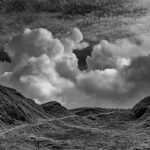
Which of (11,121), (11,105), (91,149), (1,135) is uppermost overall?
(11,105)

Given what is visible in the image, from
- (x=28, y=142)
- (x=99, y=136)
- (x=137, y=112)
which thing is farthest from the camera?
(x=137, y=112)

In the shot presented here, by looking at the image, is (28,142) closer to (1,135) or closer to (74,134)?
(1,135)

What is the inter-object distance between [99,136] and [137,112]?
8718 centimetres

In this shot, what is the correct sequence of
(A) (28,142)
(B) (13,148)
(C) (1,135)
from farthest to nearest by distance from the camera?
1. (C) (1,135)
2. (A) (28,142)
3. (B) (13,148)

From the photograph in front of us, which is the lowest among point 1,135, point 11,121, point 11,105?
point 1,135

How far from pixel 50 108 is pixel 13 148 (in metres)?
104

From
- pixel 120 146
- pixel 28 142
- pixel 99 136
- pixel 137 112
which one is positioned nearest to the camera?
pixel 120 146

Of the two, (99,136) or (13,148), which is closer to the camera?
(13,148)

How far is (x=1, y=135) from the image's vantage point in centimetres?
5859

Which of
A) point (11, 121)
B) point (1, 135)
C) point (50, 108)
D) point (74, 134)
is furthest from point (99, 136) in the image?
point (50, 108)

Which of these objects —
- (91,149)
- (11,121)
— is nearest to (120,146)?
(91,149)

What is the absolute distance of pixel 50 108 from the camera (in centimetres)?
15050

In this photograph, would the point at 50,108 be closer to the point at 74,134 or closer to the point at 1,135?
the point at 74,134

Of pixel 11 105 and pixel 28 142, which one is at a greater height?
pixel 11 105
